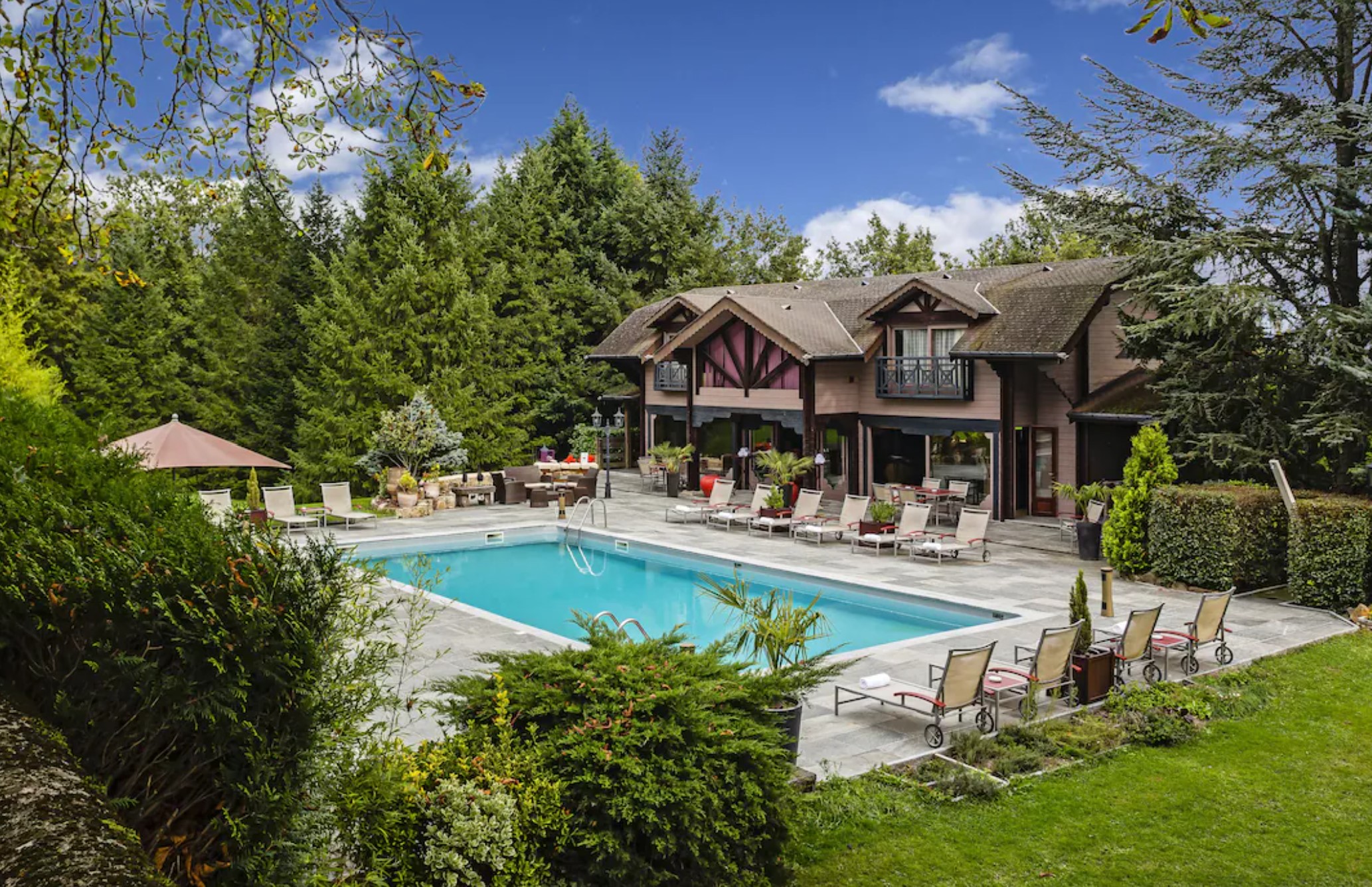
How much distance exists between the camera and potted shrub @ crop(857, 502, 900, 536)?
2183cm

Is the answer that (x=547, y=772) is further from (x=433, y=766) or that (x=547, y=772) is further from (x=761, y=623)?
(x=761, y=623)

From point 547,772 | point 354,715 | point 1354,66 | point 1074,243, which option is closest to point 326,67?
point 354,715

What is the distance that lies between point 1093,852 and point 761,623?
3277mm

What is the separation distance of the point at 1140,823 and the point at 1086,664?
310 cm

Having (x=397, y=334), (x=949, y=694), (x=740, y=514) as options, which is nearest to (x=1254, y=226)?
(x=740, y=514)

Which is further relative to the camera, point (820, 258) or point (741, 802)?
point (820, 258)

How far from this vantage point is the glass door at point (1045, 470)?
84.1 ft

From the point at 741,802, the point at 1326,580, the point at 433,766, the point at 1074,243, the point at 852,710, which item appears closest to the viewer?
the point at 433,766

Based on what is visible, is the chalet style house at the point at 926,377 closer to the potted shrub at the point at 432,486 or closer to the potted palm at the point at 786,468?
the potted palm at the point at 786,468

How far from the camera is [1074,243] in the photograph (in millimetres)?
46250

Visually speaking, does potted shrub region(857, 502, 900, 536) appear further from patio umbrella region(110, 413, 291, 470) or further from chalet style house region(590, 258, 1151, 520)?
patio umbrella region(110, 413, 291, 470)

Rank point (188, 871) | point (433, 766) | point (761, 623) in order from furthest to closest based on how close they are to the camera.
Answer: point (761, 623) → point (433, 766) → point (188, 871)

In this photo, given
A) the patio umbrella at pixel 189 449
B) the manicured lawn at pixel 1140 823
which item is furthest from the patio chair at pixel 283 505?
the manicured lawn at pixel 1140 823

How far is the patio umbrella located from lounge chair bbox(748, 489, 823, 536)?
11.0m
